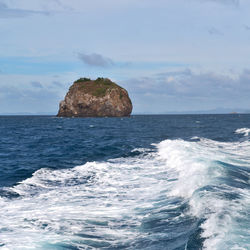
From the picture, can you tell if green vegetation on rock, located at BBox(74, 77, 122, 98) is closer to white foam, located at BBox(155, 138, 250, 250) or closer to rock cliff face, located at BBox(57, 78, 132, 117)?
rock cliff face, located at BBox(57, 78, 132, 117)

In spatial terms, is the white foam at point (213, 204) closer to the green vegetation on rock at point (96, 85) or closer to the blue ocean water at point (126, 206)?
the blue ocean water at point (126, 206)

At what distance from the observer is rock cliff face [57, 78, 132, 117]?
492 ft

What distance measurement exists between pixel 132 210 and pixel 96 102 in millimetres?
140932

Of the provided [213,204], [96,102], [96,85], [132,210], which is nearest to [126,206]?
[132,210]

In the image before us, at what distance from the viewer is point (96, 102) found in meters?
151

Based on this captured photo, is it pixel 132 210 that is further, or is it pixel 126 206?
pixel 126 206

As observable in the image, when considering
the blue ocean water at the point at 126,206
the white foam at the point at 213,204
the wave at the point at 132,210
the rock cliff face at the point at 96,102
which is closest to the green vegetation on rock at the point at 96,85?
the rock cliff face at the point at 96,102

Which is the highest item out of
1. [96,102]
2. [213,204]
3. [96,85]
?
[96,85]

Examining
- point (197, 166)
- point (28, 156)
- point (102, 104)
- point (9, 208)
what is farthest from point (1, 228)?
point (102, 104)

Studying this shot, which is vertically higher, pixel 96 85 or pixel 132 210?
pixel 96 85

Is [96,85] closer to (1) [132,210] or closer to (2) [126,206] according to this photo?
(2) [126,206]

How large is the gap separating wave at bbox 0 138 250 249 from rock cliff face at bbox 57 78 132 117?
13108cm

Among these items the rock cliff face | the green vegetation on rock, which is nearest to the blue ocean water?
the rock cliff face

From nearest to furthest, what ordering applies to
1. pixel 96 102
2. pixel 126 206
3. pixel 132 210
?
pixel 132 210
pixel 126 206
pixel 96 102
